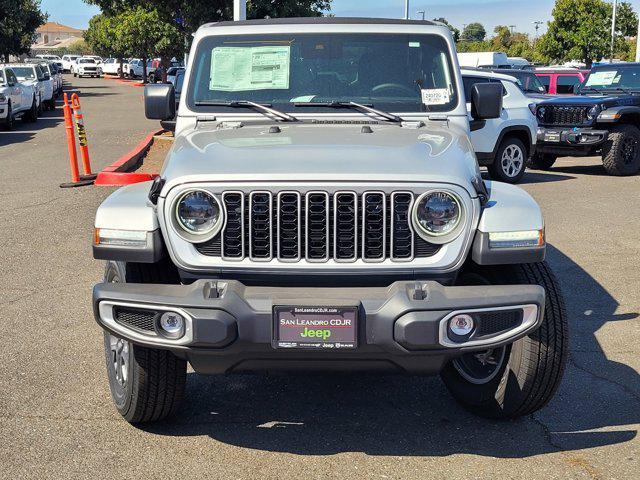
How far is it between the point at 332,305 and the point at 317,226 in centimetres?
42

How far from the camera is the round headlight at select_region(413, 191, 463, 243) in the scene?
3.99 metres

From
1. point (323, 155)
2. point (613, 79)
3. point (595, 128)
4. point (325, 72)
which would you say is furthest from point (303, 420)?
point (613, 79)

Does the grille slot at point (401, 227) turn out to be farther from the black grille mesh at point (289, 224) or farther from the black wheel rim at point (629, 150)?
the black wheel rim at point (629, 150)

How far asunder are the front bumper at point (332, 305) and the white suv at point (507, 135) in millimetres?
9680

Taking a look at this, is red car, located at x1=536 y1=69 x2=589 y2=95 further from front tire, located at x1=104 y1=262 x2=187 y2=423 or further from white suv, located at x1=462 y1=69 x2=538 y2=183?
front tire, located at x1=104 y1=262 x2=187 y2=423

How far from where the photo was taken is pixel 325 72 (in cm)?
535

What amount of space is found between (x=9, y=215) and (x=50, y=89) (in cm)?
2185

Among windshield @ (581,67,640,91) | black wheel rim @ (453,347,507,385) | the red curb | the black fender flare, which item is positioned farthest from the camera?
windshield @ (581,67,640,91)

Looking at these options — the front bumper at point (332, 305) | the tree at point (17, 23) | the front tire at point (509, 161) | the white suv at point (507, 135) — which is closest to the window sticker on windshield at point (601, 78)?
the white suv at point (507, 135)

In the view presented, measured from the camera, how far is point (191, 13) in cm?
2684

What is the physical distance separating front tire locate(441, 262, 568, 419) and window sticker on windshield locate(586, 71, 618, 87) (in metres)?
12.8

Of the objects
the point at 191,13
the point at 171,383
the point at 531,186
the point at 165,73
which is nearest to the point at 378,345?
the point at 171,383

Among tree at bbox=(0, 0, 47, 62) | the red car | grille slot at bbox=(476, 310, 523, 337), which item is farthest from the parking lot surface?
tree at bbox=(0, 0, 47, 62)

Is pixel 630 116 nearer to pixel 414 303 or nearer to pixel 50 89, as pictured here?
pixel 414 303
